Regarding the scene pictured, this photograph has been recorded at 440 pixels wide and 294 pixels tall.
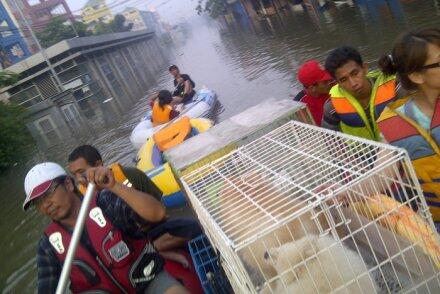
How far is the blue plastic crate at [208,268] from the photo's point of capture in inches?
110

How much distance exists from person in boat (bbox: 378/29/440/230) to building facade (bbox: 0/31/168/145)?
21203 mm

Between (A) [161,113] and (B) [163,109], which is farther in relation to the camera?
(A) [161,113]

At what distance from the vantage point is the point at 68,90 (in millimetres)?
27578

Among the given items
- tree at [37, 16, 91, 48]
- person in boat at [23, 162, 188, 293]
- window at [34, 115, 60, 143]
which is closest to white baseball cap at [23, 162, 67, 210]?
person in boat at [23, 162, 188, 293]

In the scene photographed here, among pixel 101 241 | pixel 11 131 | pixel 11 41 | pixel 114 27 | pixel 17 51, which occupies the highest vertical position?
pixel 11 41

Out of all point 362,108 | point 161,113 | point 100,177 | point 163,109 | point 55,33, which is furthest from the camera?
point 55,33

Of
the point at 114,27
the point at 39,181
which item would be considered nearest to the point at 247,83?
the point at 39,181

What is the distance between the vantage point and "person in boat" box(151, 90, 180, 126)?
9.95 m

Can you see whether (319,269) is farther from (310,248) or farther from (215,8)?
(215,8)

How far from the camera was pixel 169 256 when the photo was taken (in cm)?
359

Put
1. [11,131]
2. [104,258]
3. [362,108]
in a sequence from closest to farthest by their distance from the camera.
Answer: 1. [104,258]
2. [362,108]
3. [11,131]

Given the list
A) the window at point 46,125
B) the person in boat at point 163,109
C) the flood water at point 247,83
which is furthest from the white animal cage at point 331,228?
the window at point 46,125

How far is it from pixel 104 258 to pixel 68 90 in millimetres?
26548

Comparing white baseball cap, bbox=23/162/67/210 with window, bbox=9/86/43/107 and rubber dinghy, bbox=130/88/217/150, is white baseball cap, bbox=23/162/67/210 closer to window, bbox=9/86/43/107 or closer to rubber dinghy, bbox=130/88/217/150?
rubber dinghy, bbox=130/88/217/150
